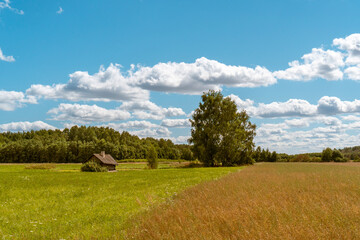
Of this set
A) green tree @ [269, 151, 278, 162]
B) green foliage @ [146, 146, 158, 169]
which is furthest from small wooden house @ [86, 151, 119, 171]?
green tree @ [269, 151, 278, 162]

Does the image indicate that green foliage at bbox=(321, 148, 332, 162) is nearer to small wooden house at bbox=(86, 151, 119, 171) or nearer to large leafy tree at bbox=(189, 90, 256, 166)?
large leafy tree at bbox=(189, 90, 256, 166)

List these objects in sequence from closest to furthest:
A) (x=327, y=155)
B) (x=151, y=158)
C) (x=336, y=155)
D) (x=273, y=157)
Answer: (x=151, y=158), (x=336, y=155), (x=327, y=155), (x=273, y=157)

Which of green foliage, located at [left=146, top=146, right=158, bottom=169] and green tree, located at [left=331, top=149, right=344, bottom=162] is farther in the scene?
green tree, located at [left=331, top=149, right=344, bottom=162]

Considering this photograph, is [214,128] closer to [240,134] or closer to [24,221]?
[240,134]

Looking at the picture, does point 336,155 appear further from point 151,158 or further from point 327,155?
point 151,158

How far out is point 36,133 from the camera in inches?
5851

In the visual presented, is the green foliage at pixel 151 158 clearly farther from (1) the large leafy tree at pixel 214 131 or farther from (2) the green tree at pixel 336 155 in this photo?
(2) the green tree at pixel 336 155

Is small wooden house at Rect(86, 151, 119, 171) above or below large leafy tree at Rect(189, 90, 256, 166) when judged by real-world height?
below

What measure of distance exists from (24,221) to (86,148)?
106 meters

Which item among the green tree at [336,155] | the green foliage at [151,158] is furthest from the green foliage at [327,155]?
the green foliage at [151,158]

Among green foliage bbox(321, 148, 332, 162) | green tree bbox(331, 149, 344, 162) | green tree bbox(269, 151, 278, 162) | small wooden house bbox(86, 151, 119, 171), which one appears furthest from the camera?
green tree bbox(269, 151, 278, 162)

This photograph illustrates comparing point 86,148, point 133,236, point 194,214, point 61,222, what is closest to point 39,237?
point 61,222

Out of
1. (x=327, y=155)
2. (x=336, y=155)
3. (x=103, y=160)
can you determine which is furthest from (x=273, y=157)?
(x=103, y=160)

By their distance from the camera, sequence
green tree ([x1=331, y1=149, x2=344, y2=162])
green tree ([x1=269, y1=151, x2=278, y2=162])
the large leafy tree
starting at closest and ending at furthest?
1. the large leafy tree
2. green tree ([x1=331, y1=149, x2=344, y2=162])
3. green tree ([x1=269, y1=151, x2=278, y2=162])
